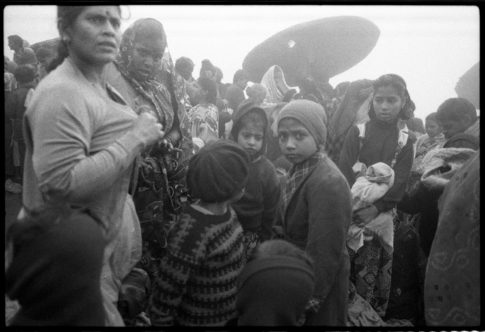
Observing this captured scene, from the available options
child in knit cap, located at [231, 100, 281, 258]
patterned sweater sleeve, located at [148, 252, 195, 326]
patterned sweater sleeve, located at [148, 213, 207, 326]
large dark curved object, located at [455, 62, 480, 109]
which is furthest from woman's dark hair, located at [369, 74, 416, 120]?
patterned sweater sleeve, located at [148, 252, 195, 326]

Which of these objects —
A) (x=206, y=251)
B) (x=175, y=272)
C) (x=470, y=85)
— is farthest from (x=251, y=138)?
(x=470, y=85)

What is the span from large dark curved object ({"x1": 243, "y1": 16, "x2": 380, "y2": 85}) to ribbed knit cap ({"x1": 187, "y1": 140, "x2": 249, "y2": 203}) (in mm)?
564

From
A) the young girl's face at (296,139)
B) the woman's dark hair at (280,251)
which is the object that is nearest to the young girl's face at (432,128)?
the young girl's face at (296,139)

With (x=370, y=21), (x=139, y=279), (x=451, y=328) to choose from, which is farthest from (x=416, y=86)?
(x=139, y=279)

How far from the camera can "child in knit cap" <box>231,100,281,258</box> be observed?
269 cm

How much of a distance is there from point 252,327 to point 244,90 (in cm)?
115

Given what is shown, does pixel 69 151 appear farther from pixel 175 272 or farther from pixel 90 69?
pixel 175 272

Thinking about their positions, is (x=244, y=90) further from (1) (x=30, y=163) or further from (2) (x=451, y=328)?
(2) (x=451, y=328)

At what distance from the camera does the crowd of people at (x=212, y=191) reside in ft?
7.16

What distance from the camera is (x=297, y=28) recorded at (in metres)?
2.86

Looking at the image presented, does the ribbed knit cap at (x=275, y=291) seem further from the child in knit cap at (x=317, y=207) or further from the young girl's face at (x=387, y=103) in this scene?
the young girl's face at (x=387, y=103)

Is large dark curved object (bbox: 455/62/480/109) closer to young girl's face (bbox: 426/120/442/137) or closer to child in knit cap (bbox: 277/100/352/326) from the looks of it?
young girl's face (bbox: 426/120/442/137)

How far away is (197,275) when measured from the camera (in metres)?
2.45

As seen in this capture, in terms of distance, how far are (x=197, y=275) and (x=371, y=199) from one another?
0.99 metres
